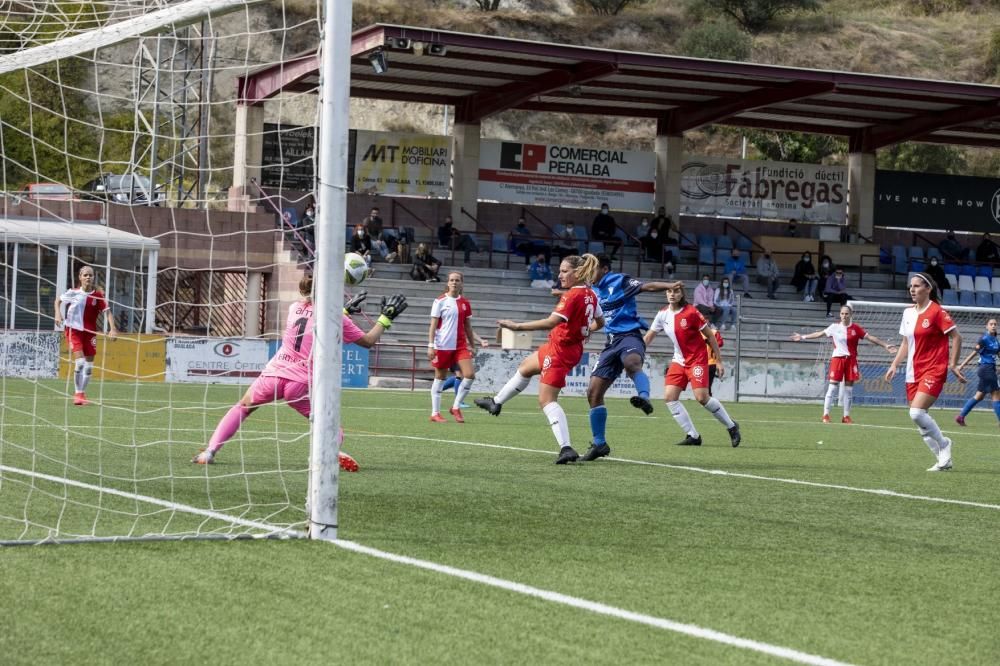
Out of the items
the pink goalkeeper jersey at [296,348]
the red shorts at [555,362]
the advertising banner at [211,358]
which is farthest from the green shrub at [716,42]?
the pink goalkeeper jersey at [296,348]

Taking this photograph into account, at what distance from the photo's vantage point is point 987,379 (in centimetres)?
2286

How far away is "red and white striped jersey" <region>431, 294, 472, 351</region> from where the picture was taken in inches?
709

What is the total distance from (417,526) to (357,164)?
1270 inches

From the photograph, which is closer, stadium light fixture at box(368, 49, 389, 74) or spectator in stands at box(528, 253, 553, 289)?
stadium light fixture at box(368, 49, 389, 74)

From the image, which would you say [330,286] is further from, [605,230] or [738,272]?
[605,230]

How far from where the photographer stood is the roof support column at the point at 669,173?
135ft

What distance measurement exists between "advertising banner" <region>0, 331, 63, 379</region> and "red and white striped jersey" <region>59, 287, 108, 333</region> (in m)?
6.82

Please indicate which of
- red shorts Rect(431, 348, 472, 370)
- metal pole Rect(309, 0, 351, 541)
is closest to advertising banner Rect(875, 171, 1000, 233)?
red shorts Rect(431, 348, 472, 370)

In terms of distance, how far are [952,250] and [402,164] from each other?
57.9 feet

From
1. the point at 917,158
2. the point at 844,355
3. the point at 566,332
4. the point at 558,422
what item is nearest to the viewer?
the point at 558,422

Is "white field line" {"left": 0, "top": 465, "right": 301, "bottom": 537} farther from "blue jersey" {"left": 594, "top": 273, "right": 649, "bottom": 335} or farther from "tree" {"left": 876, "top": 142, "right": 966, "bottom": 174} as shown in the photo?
"tree" {"left": 876, "top": 142, "right": 966, "bottom": 174}

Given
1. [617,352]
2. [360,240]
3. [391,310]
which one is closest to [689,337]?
[617,352]

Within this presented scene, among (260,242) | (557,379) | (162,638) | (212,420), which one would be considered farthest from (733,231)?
(162,638)

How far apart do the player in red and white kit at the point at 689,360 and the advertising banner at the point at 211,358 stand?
13489 mm
